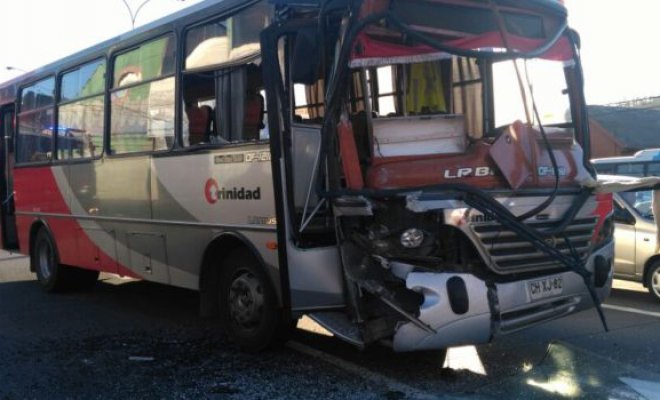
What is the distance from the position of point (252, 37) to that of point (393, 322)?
279 cm

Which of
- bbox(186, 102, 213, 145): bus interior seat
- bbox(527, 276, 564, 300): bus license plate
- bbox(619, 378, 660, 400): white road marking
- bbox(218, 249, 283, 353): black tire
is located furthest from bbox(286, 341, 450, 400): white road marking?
bbox(186, 102, 213, 145): bus interior seat

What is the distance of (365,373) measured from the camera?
5617 millimetres

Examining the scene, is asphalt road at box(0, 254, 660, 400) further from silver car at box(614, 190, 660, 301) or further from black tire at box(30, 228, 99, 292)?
black tire at box(30, 228, 99, 292)

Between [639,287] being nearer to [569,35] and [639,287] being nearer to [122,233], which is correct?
[569,35]

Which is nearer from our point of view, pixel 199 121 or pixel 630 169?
pixel 199 121

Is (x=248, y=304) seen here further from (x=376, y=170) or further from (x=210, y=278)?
(x=376, y=170)

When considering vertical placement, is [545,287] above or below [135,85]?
below

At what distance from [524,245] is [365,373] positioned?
171cm

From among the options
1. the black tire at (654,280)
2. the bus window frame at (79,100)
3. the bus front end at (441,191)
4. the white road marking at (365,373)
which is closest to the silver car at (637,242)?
the black tire at (654,280)

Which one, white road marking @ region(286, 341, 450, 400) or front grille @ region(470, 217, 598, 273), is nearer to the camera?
front grille @ region(470, 217, 598, 273)

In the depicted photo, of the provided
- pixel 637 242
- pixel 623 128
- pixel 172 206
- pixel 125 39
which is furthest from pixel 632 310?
pixel 623 128

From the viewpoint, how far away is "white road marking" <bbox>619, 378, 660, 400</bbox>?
4.97 metres

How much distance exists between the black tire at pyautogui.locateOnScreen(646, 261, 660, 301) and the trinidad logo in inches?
214

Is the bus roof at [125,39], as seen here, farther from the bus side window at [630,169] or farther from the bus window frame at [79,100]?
the bus side window at [630,169]
